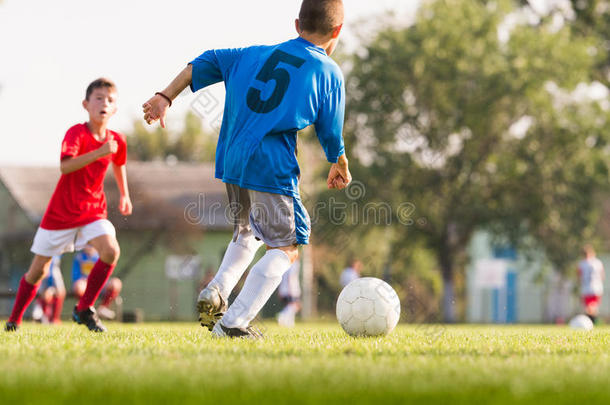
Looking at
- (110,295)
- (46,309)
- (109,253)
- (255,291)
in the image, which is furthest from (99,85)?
(46,309)

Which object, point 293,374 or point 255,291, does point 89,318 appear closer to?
point 255,291

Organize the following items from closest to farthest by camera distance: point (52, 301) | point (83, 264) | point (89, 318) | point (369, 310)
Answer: point (369, 310), point (89, 318), point (52, 301), point (83, 264)

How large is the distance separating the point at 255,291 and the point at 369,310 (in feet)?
4.03

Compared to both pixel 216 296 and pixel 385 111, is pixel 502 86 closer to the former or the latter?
pixel 385 111

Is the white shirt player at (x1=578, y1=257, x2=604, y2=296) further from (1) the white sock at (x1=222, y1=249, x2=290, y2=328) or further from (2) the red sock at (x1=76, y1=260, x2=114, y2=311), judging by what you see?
(1) the white sock at (x1=222, y1=249, x2=290, y2=328)

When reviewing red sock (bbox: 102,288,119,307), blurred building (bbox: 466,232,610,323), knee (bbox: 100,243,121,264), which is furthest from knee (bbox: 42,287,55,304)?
blurred building (bbox: 466,232,610,323)

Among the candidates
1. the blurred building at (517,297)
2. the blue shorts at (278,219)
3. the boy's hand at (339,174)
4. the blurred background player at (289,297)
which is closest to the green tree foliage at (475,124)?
the blurred building at (517,297)

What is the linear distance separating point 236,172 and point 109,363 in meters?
1.77

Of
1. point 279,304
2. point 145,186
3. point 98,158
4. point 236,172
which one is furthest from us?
point 145,186

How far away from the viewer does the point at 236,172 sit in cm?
509

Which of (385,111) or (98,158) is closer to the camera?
(98,158)

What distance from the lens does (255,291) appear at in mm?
5035

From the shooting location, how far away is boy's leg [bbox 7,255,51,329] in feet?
23.6

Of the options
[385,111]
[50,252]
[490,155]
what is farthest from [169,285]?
[50,252]
